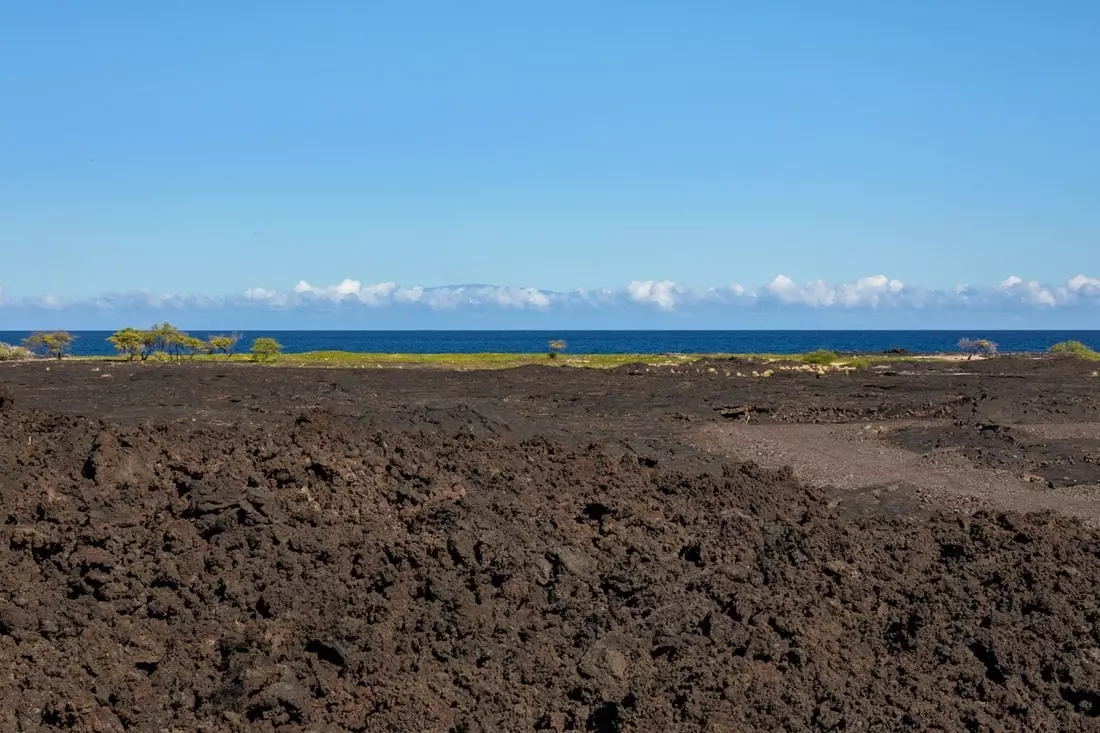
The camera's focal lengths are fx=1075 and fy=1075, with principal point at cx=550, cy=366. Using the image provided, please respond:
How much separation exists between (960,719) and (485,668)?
4.25 m

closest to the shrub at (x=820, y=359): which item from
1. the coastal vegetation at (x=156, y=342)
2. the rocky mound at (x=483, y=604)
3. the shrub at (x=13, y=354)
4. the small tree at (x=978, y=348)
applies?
the small tree at (x=978, y=348)

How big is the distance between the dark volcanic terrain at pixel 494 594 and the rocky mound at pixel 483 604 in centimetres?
3

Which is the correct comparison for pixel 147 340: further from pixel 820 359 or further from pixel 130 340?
pixel 820 359

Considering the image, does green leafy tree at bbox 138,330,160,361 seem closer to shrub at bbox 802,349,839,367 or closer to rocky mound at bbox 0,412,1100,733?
shrub at bbox 802,349,839,367

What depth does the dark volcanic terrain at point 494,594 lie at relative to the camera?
9.52 m

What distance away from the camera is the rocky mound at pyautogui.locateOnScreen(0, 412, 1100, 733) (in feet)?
31.1

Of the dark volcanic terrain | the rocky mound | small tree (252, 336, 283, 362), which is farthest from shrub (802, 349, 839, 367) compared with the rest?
the rocky mound

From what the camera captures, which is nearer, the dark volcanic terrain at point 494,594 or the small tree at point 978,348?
the dark volcanic terrain at point 494,594

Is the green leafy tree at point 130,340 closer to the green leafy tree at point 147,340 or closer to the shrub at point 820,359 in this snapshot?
the green leafy tree at point 147,340

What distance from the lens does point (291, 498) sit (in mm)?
13133

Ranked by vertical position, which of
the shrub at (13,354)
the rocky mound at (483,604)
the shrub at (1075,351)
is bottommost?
the rocky mound at (483,604)

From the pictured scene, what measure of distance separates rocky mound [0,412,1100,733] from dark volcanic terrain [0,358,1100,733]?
31 millimetres

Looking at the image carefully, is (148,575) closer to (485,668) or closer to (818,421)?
(485,668)

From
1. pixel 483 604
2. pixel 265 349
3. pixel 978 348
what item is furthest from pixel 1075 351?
pixel 483 604
